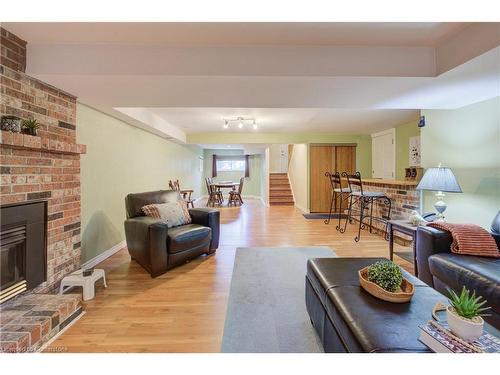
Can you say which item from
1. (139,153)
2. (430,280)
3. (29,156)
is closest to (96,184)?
(29,156)

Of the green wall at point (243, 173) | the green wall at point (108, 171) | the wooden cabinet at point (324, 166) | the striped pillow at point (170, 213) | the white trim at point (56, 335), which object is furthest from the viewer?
the green wall at point (243, 173)

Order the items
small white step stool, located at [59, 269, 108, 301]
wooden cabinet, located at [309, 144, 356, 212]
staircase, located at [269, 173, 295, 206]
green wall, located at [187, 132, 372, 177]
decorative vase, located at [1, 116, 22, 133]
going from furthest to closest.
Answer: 1. staircase, located at [269, 173, 295, 206]
2. wooden cabinet, located at [309, 144, 356, 212]
3. green wall, located at [187, 132, 372, 177]
4. small white step stool, located at [59, 269, 108, 301]
5. decorative vase, located at [1, 116, 22, 133]

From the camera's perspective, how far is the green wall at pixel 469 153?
245 cm

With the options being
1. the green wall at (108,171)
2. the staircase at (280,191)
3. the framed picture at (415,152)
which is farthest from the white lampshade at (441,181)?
the staircase at (280,191)

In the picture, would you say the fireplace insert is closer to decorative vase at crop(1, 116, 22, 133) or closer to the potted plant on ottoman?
decorative vase at crop(1, 116, 22, 133)

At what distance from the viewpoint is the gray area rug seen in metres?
1.51

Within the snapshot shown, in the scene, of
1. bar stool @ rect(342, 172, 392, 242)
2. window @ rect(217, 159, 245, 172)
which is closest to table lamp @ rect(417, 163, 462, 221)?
bar stool @ rect(342, 172, 392, 242)

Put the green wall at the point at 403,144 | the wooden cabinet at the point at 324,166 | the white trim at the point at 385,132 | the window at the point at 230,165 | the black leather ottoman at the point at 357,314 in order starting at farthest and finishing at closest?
the window at the point at 230,165 → the wooden cabinet at the point at 324,166 → the white trim at the point at 385,132 → the green wall at the point at 403,144 → the black leather ottoman at the point at 357,314

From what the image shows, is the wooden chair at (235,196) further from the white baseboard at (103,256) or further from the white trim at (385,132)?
the white baseboard at (103,256)

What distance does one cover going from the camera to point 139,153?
4.08m

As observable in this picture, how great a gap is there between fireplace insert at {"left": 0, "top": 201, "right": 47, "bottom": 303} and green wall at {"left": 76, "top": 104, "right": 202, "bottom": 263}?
2.31ft

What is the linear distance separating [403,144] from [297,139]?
2338mm

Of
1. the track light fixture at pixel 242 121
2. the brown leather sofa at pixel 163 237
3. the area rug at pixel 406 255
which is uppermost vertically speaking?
the track light fixture at pixel 242 121

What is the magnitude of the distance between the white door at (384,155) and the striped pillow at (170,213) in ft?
15.0
